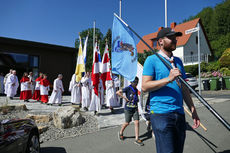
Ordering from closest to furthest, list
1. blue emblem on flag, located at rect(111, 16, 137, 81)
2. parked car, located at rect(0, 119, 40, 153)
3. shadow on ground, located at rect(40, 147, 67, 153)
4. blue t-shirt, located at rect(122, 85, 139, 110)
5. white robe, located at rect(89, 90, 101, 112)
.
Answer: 1. parked car, located at rect(0, 119, 40, 153)
2. shadow on ground, located at rect(40, 147, 67, 153)
3. blue t-shirt, located at rect(122, 85, 139, 110)
4. blue emblem on flag, located at rect(111, 16, 137, 81)
5. white robe, located at rect(89, 90, 101, 112)

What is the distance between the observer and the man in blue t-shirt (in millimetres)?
1971

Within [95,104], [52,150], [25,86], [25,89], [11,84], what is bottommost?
[52,150]

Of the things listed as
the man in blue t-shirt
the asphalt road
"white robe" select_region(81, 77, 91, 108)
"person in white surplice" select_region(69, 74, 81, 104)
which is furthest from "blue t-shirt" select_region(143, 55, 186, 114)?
"person in white surplice" select_region(69, 74, 81, 104)

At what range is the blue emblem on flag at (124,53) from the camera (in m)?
5.48

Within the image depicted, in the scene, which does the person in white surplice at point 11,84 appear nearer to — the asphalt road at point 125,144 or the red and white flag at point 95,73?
the red and white flag at point 95,73

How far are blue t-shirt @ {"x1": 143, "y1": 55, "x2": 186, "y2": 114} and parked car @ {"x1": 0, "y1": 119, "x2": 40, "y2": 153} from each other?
2106mm

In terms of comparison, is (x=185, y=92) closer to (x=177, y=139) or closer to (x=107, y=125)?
(x=177, y=139)

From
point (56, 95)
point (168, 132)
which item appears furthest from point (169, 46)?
point (56, 95)

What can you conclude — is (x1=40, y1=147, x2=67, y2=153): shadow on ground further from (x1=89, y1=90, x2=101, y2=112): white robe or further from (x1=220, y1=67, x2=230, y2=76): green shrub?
(x1=220, y1=67, x2=230, y2=76): green shrub

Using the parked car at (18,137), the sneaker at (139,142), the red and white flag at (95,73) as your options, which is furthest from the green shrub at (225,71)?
the parked car at (18,137)

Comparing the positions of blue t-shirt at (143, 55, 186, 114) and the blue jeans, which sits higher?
blue t-shirt at (143, 55, 186, 114)

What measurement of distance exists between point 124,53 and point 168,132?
3911 millimetres

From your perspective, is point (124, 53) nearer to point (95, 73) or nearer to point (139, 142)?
point (139, 142)

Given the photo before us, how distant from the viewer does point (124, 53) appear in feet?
18.5
